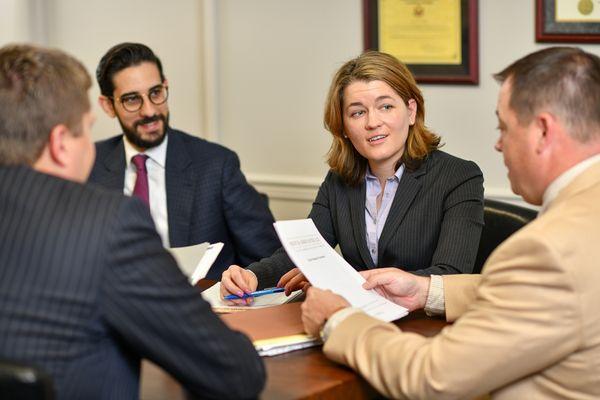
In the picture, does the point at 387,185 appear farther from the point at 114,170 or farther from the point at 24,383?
the point at 24,383

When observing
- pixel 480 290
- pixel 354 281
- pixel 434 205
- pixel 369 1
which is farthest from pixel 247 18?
pixel 480 290

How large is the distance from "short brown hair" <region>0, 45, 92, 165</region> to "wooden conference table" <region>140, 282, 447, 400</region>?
60cm

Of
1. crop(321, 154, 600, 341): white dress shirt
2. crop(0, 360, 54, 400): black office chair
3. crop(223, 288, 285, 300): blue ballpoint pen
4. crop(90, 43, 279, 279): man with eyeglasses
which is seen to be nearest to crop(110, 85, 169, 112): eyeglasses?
crop(90, 43, 279, 279): man with eyeglasses

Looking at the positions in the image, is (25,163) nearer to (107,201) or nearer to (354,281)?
(107,201)

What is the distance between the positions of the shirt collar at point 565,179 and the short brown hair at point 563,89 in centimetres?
5

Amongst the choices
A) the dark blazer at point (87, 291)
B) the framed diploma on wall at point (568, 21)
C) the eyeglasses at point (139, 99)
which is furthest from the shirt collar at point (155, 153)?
the dark blazer at point (87, 291)

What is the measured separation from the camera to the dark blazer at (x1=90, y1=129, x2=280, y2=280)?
377 cm

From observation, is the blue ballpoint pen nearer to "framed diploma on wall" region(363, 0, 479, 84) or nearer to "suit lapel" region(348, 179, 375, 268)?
"suit lapel" region(348, 179, 375, 268)

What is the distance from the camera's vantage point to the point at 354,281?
248 centimetres

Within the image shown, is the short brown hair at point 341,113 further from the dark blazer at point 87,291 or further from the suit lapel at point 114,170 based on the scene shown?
the dark blazer at point 87,291

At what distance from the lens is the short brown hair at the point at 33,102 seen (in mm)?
1709

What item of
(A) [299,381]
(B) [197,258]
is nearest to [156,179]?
(B) [197,258]

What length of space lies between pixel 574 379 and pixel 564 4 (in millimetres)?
2366

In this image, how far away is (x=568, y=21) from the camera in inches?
153
